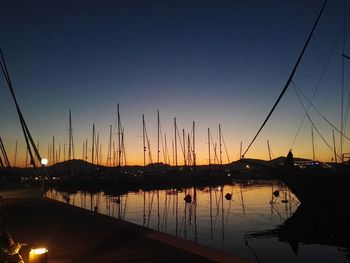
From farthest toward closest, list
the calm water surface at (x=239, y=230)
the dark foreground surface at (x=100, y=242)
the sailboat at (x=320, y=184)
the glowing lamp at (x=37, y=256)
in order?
the sailboat at (x=320, y=184) < the calm water surface at (x=239, y=230) < the dark foreground surface at (x=100, y=242) < the glowing lamp at (x=37, y=256)

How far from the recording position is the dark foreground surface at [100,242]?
9344mm

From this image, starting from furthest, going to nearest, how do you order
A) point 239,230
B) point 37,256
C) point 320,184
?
point 320,184 → point 239,230 → point 37,256

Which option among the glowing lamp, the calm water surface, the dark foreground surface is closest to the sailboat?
the calm water surface

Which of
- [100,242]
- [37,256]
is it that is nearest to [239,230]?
[100,242]

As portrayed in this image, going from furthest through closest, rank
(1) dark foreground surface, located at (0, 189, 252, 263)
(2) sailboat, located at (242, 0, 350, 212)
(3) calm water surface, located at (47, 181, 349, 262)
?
1. (2) sailboat, located at (242, 0, 350, 212)
2. (3) calm water surface, located at (47, 181, 349, 262)
3. (1) dark foreground surface, located at (0, 189, 252, 263)

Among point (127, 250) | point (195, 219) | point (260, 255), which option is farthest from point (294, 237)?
point (127, 250)

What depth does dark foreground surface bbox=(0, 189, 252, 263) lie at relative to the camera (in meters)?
9.34

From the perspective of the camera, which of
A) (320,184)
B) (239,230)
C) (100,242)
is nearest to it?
(100,242)

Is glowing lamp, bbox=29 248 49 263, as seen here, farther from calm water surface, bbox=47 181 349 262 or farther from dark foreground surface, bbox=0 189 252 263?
calm water surface, bbox=47 181 349 262

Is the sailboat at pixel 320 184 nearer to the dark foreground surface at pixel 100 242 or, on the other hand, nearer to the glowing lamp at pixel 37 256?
the dark foreground surface at pixel 100 242

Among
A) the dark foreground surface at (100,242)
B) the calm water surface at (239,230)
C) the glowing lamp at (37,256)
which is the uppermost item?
the glowing lamp at (37,256)

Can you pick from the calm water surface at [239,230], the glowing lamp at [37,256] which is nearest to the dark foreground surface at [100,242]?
the glowing lamp at [37,256]

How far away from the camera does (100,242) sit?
37.2 ft

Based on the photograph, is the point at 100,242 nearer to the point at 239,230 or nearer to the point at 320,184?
the point at 239,230
